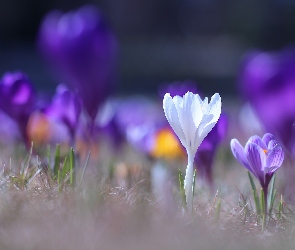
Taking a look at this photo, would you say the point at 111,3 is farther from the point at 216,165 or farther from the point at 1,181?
the point at 1,181

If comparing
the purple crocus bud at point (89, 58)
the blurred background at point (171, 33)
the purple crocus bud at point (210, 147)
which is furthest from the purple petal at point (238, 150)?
the blurred background at point (171, 33)

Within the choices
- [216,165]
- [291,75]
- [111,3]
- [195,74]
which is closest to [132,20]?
[111,3]

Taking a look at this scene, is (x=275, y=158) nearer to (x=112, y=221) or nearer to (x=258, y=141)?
(x=258, y=141)

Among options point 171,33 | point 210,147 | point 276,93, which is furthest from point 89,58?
point 171,33

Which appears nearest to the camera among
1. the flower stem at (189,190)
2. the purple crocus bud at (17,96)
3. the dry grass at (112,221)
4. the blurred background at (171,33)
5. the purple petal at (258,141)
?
the dry grass at (112,221)

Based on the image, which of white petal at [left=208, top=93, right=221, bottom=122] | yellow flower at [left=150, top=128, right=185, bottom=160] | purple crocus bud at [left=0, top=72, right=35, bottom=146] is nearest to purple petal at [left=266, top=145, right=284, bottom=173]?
white petal at [left=208, top=93, right=221, bottom=122]

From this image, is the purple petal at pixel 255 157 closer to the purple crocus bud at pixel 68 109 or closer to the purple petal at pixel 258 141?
the purple petal at pixel 258 141
